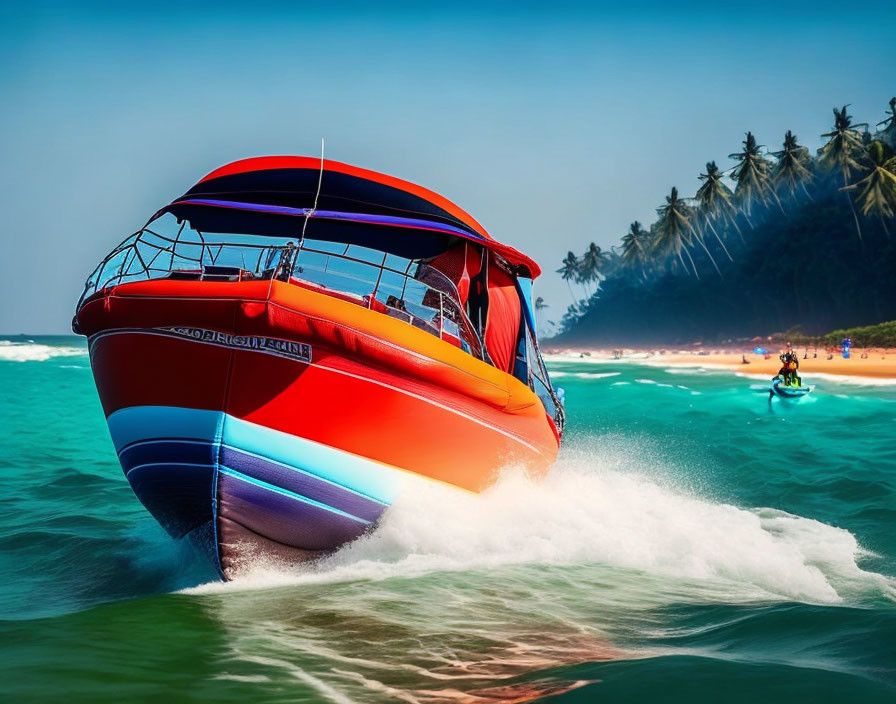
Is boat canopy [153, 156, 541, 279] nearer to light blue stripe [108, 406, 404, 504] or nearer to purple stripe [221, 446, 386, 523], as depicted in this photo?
light blue stripe [108, 406, 404, 504]

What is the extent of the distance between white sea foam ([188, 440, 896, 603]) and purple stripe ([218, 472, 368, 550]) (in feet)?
0.59

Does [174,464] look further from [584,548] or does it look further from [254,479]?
[584,548]

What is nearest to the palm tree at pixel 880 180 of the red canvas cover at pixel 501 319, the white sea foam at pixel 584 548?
the white sea foam at pixel 584 548

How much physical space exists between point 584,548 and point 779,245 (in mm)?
75975

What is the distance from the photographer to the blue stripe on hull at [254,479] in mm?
5684

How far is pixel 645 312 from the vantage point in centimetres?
9725

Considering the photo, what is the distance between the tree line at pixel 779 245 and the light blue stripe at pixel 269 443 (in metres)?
54.4

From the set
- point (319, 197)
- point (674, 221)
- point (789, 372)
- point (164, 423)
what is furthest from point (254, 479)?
point (674, 221)

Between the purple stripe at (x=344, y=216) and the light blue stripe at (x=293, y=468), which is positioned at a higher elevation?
the purple stripe at (x=344, y=216)

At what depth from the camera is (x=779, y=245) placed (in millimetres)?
75562

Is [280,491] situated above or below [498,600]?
above

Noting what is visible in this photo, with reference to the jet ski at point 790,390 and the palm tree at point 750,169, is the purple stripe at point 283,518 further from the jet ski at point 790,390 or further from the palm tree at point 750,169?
the palm tree at point 750,169

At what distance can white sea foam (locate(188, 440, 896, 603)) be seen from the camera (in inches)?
234

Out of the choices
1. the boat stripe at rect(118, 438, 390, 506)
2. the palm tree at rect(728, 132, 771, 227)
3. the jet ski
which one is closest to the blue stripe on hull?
the boat stripe at rect(118, 438, 390, 506)
